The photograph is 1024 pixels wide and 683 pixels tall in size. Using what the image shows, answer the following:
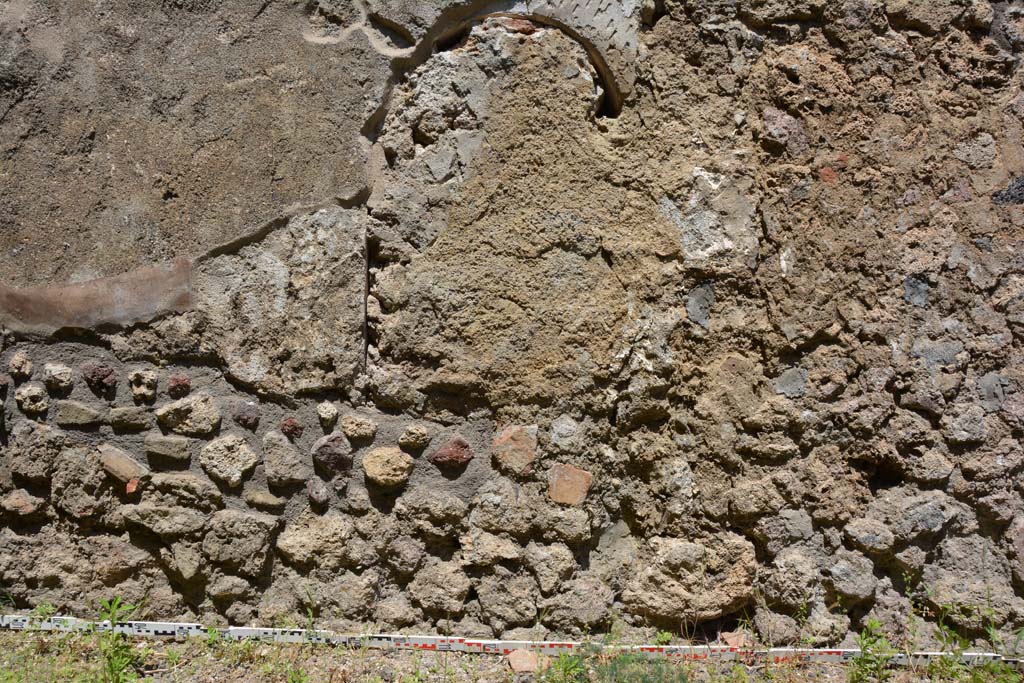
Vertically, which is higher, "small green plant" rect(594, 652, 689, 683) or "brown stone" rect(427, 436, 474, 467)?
"brown stone" rect(427, 436, 474, 467)

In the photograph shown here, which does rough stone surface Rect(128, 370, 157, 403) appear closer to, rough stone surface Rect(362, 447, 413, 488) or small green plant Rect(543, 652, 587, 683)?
rough stone surface Rect(362, 447, 413, 488)

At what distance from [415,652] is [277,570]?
42 cm

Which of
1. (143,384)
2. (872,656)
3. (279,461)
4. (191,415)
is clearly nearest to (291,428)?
(279,461)

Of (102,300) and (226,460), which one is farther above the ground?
(102,300)

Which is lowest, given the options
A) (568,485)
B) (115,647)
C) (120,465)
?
(115,647)

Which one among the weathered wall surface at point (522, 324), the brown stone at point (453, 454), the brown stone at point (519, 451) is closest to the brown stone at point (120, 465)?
the weathered wall surface at point (522, 324)

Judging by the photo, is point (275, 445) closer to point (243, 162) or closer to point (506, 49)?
point (243, 162)

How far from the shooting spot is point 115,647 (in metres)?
2.06

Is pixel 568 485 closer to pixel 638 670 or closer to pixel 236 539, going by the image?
pixel 638 670

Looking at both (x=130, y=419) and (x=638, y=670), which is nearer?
(x=638, y=670)

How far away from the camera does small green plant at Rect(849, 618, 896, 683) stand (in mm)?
2084

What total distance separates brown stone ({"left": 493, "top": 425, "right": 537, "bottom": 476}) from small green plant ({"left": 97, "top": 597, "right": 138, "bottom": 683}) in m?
1.03

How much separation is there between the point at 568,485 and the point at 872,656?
87cm

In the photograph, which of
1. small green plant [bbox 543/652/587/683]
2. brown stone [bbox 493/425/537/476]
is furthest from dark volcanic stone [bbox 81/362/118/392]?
small green plant [bbox 543/652/587/683]
